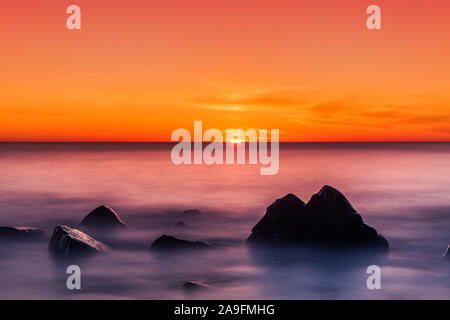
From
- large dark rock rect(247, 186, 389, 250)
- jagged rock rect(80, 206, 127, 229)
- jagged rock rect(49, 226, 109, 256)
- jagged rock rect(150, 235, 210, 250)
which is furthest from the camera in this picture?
jagged rock rect(80, 206, 127, 229)

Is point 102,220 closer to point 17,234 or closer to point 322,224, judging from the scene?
point 17,234

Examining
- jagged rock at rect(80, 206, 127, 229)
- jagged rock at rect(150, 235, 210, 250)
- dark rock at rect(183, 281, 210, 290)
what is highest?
jagged rock at rect(80, 206, 127, 229)

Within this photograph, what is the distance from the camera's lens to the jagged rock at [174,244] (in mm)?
14847

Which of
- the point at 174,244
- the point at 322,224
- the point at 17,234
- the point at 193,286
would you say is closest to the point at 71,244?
the point at 174,244

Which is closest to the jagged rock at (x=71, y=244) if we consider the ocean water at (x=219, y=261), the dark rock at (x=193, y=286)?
the ocean water at (x=219, y=261)

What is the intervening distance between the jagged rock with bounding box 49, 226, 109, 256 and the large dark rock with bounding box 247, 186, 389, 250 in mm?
5190

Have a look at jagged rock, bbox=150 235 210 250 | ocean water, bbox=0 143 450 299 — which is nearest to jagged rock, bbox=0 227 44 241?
ocean water, bbox=0 143 450 299

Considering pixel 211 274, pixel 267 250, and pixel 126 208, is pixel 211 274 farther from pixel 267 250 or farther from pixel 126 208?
pixel 126 208

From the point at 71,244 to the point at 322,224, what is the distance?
7.07 meters

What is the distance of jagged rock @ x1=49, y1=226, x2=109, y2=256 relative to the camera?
45.5 feet

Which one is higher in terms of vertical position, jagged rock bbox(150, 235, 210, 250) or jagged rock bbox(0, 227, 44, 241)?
jagged rock bbox(0, 227, 44, 241)

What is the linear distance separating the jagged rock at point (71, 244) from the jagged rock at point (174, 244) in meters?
1.72

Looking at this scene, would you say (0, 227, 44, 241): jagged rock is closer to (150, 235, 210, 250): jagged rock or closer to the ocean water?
the ocean water

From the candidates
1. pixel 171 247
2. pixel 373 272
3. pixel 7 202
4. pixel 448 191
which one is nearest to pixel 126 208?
pixel 7 202
